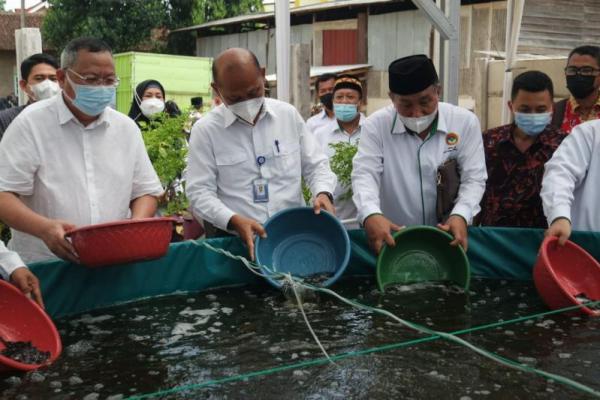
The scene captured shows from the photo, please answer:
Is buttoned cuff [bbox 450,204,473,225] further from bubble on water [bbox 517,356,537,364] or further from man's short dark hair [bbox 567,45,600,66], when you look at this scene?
man's short dark hair [bbox 567,45,600,66]

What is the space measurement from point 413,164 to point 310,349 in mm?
1487

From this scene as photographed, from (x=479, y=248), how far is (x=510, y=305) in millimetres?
623

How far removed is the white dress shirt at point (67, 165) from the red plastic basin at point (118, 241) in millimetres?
425

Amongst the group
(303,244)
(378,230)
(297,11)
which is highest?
(297,11)

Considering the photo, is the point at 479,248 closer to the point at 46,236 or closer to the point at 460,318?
the point at 460,318

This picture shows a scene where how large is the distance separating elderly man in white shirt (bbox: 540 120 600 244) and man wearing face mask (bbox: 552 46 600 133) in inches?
35.1

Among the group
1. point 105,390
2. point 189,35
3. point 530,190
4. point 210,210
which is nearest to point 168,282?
point 210,210

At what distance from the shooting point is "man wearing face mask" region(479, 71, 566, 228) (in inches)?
163

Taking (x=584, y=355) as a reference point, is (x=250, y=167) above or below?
above

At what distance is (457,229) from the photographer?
150 inches

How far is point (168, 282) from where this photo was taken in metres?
3.98

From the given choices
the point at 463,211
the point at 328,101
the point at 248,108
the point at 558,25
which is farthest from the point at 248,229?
the point at 558,25

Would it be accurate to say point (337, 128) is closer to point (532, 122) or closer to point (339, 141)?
point (339, 141)

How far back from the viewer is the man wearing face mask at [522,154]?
163 inches
